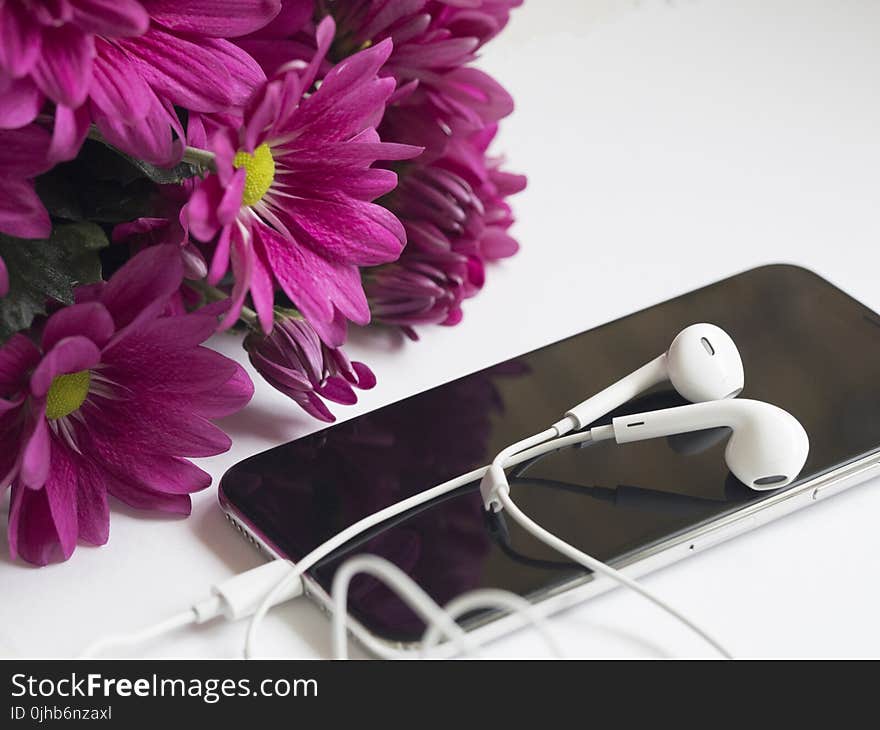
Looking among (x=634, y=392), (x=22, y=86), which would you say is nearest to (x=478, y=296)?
(x=634, y=392)

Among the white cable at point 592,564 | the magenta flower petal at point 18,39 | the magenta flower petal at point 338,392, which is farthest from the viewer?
the magenta flower petal at point 338,392

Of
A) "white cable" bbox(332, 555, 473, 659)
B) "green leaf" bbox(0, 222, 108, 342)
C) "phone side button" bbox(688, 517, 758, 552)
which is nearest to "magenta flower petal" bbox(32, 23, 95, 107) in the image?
"green leaf" bbox(0, 222, 108, 342)

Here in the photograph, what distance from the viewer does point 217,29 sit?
0.57 m

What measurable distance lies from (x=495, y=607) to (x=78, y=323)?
0.21 metres

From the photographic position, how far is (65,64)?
500 mm

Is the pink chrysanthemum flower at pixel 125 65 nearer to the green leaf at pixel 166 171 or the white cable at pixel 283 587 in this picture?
the green leaf at pixel 166 171

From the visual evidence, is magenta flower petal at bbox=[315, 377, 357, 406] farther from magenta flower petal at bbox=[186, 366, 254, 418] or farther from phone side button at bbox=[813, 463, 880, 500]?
phone side button at bbox=[813, 463, 880, 500]

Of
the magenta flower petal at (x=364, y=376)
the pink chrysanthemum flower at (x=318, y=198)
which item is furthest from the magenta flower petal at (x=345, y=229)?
the magenta flower petal at (x=364, y=376)

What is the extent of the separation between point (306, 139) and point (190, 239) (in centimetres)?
9

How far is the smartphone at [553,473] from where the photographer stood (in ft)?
2.02

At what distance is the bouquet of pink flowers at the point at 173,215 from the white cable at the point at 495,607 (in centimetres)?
13

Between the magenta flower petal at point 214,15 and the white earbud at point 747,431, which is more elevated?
Result: the magenta flower petal at point 214,15

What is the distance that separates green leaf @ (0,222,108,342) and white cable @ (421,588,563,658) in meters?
0.21
